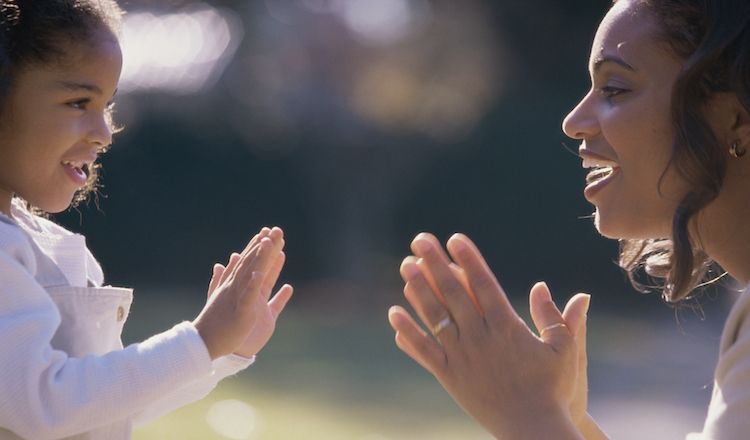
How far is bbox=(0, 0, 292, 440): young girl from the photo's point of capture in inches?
80.9

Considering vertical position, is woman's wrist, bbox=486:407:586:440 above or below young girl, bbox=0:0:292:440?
below

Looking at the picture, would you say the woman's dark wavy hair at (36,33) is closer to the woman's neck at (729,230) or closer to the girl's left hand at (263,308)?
the girl's left hand at (263,308)

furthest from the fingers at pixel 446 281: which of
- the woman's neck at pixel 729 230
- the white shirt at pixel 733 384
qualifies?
the woman's neck at pixel 729 230

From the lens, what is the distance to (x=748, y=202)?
2.07 m

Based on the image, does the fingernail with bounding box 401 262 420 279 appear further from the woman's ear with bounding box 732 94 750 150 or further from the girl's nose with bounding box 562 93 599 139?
the woman's ear with bounding box 732 94 750 150

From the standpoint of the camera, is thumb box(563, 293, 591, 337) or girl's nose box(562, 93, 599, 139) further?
girl's nose box(562, 93, 599, 139)

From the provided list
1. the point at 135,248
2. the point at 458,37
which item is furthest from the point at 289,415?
the point at 458,37

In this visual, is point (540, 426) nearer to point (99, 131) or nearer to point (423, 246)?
point (423, 246)

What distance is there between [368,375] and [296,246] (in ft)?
11.1

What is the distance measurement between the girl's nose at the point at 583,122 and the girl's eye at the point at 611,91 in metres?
0.04

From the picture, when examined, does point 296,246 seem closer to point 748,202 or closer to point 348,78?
point 348,78

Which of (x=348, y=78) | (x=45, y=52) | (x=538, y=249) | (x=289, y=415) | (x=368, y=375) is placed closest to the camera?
(x=45, y=52)

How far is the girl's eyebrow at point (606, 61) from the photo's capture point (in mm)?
2178

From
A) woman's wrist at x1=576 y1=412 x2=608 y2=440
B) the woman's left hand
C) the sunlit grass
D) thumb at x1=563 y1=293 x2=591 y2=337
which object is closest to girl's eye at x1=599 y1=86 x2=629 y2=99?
thumb at x1=563 y1=293 x2=591 y2=337
